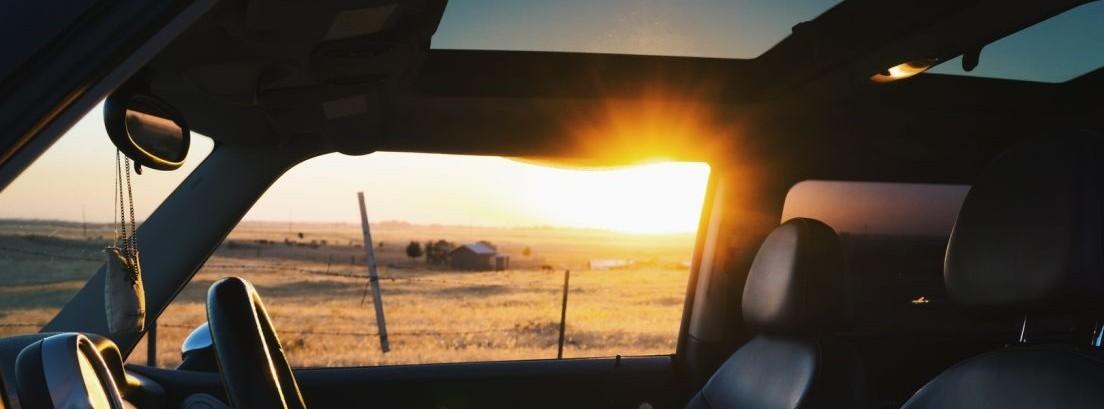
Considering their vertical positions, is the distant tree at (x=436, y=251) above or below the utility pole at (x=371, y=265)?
below

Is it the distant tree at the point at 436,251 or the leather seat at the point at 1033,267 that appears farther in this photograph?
the distant tree at the point at 436,251

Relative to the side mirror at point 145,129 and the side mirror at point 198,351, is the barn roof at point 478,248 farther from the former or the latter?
the side mirror at point 145,129

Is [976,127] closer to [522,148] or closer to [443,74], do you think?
[522,148]

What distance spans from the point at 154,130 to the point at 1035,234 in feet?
5.83

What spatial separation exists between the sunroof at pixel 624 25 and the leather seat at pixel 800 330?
764mm

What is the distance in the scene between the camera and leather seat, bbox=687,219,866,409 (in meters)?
2.43

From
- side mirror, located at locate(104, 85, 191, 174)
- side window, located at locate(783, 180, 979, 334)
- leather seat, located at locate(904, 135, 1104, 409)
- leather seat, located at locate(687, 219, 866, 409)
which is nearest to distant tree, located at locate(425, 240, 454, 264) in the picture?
side window, located at locate(783, 180, 979, 334)

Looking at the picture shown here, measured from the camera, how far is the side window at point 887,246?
3.77 m

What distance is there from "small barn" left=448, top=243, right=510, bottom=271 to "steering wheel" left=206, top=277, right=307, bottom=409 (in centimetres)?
3451

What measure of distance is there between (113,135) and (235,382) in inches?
22.1

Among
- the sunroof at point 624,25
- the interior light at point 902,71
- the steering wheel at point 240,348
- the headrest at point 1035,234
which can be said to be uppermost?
the sunroof at point 624,25

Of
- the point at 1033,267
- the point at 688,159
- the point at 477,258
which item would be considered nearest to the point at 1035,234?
the point at 1033,267

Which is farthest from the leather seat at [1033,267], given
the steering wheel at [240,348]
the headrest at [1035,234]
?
the steering wheel at [240,348]

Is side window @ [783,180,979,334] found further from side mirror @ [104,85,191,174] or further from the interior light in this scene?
side mirror @ [104,85,191,174]
